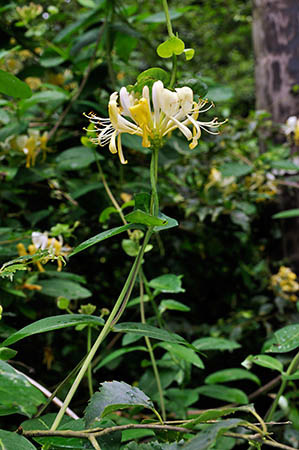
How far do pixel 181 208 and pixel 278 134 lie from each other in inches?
20.4

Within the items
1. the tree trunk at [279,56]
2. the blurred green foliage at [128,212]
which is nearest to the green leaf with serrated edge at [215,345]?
the blurred green foliage at [128,212]

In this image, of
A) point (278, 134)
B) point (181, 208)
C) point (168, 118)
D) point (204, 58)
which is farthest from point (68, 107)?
point (204, 58)

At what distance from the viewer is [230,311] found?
1349mm

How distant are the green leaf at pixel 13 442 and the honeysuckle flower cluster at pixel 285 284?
0.97m

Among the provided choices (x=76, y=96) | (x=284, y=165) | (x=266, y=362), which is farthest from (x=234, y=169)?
(x=266, y=362)

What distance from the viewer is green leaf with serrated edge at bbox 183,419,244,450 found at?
27 cm

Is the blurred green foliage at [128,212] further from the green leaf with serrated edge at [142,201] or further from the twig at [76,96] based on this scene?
the green leaf with serrated edge at [142,201]

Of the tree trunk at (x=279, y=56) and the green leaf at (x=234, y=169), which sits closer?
the green leaf at (x=234, y=169)

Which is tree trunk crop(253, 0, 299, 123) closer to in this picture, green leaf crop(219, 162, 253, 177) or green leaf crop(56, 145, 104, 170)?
green leaf crop(219, 162, 253, 177)

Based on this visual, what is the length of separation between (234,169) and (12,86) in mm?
769

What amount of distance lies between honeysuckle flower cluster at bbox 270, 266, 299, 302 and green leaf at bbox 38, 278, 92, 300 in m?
0.65

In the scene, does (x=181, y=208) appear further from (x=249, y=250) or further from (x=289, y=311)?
(x=289, y=311)

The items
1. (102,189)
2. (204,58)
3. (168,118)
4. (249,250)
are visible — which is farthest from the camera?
(204,58)

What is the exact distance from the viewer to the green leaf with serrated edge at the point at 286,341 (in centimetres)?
49
